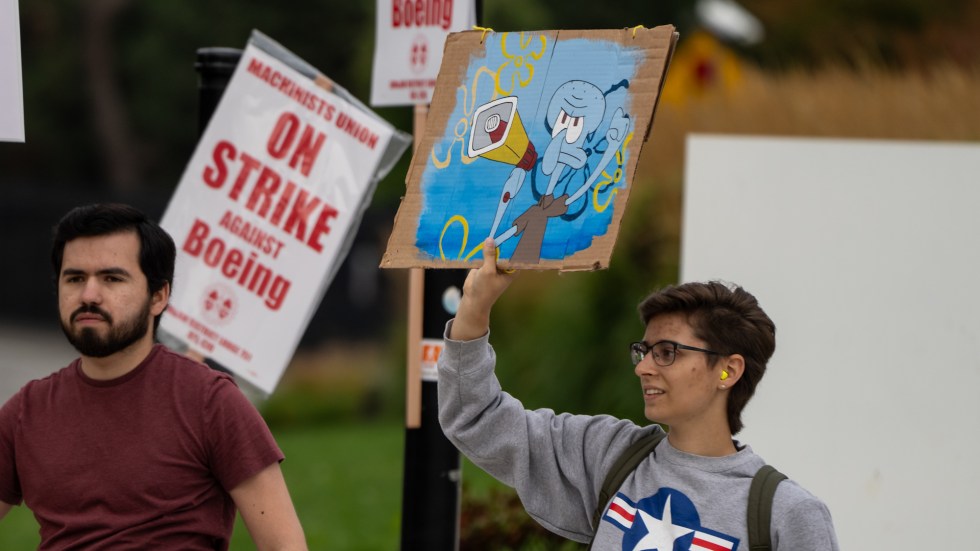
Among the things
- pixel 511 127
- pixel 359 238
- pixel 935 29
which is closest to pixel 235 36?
pixel 359 238

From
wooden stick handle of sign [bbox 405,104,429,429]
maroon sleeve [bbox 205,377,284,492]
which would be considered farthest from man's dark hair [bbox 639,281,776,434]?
wooden stick handle of sign [bbox 405,104,429,429]

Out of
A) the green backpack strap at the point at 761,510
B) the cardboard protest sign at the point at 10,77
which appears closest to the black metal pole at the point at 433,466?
the cardboard protest sign at the point at 10,77

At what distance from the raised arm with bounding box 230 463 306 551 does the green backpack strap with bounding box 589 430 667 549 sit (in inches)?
27.0

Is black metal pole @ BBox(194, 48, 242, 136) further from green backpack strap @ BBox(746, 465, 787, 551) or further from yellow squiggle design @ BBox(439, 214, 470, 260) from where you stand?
green backpack strap @ BBox(746, 465, 787, 551)

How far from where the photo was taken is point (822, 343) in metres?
6.21

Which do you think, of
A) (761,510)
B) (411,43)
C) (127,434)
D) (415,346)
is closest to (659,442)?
(761,510)

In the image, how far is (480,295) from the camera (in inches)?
124

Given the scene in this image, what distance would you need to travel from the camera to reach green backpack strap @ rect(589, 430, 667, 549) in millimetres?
Answer: 3236

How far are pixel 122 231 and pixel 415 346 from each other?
177cm

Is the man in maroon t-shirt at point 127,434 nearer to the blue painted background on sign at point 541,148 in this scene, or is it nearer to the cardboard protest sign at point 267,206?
the blue painted background on sign at point 541,148

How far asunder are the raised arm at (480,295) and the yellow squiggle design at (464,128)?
29cm

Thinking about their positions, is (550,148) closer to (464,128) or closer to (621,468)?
(464,128)

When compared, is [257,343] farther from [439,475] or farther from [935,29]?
[935,29]

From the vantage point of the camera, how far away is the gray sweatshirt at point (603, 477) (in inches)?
120
